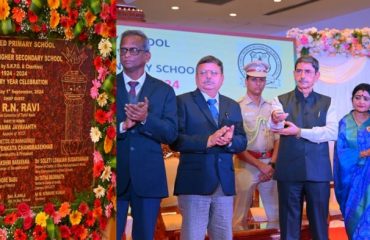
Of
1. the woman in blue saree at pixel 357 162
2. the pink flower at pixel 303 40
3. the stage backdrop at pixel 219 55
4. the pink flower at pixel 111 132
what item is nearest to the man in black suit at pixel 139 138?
the stage backdrop at pixel 219 55

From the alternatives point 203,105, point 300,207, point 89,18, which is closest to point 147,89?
point 203,105

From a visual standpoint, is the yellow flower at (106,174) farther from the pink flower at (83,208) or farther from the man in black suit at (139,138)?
the man in black suit at (139,138)

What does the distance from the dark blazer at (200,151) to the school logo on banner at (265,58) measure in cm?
70

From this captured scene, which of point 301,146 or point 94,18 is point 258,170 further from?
point 94,18

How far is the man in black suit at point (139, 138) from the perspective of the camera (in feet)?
10.3

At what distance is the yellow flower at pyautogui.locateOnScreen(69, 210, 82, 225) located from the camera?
7.55 ft

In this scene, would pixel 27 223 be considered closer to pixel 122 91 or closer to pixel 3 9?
pixel 3 9

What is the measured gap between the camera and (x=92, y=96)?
91.9 inches

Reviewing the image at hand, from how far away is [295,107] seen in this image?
152 inches

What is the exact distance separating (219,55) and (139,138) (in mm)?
1101

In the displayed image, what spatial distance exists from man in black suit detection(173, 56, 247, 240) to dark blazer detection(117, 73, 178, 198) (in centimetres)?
18

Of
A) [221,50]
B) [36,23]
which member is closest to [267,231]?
[221,50]

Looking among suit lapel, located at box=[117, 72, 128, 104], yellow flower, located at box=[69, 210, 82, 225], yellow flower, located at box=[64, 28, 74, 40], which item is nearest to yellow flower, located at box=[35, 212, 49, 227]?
yellow flower, located at box=[69, 210, 82, 225]

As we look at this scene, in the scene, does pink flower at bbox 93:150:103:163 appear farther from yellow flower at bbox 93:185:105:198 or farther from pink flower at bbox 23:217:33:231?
pink flower at bbox 23:217:33:231
